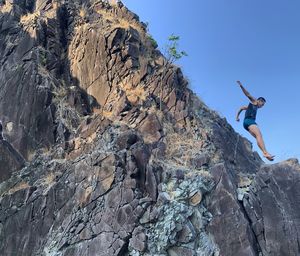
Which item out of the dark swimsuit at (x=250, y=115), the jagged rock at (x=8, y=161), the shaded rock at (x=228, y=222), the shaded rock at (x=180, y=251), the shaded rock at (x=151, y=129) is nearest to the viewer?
the dark swimsuit at (x=250, y=115)

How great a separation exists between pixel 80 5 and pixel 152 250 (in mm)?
18095

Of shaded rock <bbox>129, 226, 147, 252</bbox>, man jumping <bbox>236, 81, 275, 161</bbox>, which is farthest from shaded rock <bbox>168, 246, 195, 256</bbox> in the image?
man jumping <bbox>236, 81, 275, 161</bbox>

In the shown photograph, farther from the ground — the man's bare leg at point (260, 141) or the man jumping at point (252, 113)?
the man jumping at point (252, 113)

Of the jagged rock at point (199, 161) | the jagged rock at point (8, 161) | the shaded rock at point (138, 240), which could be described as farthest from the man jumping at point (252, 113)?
the jagged rock at point (8, 161)

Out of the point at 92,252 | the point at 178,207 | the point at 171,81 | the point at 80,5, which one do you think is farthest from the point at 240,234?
the point at 80,5

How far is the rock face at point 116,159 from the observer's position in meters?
16.5

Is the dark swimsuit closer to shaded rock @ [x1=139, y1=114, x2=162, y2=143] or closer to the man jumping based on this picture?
the man jumping

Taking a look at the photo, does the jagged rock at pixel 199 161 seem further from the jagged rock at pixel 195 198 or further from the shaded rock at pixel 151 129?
the shaded rock at pixel 151 129

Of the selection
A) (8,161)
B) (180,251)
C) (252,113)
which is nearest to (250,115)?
(252,113)

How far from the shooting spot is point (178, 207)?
16.8 meters

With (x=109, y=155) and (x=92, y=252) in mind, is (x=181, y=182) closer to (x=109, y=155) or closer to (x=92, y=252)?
(x=109, y=155)

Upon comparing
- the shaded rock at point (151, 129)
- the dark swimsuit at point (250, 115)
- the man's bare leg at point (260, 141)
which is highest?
the shaded rock at point (151, 129)

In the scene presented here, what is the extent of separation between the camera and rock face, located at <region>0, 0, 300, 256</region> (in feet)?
54.1

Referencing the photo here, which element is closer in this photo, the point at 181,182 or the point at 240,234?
the point at 240,234
